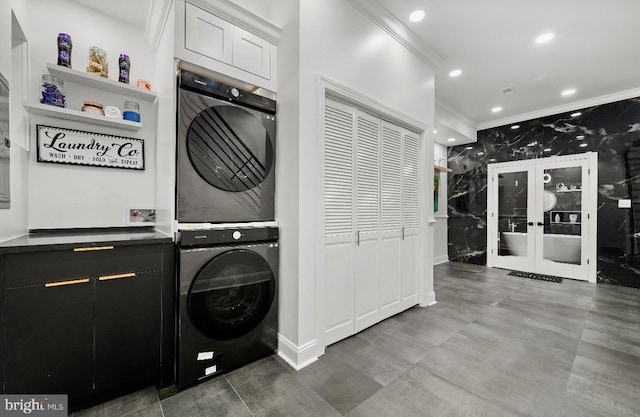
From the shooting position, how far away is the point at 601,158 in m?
4.53

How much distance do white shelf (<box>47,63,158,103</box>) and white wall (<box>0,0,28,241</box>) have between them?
29cm

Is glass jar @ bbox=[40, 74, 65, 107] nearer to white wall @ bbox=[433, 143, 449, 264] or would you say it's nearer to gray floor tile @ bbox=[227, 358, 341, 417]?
gray floor tile @ bbox=[227, 358, 341, 417]

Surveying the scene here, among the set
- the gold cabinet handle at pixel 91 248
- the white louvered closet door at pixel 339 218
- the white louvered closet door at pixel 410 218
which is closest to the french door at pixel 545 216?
the white louvered closet door at pixel 410 218

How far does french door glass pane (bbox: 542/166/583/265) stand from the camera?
189 inches

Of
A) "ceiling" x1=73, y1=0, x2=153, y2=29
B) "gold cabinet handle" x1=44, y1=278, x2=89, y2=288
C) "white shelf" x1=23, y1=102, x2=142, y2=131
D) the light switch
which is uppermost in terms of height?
"ceiling" x1=73, y1=0, x2=153, y2=29

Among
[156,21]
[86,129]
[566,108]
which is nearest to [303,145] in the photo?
[156,21]

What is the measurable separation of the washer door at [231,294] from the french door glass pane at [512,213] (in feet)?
18.0

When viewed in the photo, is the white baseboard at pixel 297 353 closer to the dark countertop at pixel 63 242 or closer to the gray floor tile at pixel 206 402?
the gray floor tile at pixel 206 402

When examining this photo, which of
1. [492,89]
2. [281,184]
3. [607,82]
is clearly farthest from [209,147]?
[607,82]

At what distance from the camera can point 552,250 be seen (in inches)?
198

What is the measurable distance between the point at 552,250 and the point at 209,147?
20.4 ft

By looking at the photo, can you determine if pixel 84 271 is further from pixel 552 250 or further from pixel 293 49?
pixel 552 250

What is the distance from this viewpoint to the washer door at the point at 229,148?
1.85m

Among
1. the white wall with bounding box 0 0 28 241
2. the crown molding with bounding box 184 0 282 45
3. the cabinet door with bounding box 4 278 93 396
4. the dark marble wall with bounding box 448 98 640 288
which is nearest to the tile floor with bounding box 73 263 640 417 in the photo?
the cabinet door with bounding box 4 278 93 396
